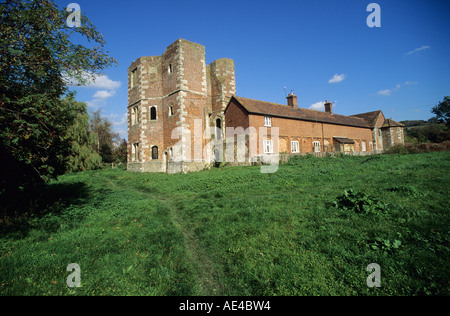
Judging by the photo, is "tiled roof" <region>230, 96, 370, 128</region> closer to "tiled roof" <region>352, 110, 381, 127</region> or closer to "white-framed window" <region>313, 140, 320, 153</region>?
"white-framed window" <region>313, 140, 320, 153</region>

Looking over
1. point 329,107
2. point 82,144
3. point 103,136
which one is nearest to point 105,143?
point 103,136

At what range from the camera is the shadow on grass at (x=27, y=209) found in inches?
282

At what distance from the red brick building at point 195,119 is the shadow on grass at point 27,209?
12946 millimetres

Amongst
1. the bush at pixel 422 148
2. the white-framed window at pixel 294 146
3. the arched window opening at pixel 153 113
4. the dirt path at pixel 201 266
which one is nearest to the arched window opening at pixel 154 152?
the arched window opening at pixel 153 113

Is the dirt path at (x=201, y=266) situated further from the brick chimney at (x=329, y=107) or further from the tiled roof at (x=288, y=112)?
the brick chimney at (x=329, y=107)

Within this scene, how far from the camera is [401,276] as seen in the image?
4.06 meters

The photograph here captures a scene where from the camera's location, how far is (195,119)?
24.8m

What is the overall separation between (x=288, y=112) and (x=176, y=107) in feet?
51.0

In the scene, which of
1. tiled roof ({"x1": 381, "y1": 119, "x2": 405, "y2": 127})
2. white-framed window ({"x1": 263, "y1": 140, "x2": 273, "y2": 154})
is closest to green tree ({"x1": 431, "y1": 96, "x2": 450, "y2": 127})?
tiled roof ({"x1": 381, "y1": 119, "x2": 405, "y2": 127})

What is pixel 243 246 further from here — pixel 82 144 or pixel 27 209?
pixel 82 144

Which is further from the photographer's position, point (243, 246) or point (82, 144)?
point (82, 144)
